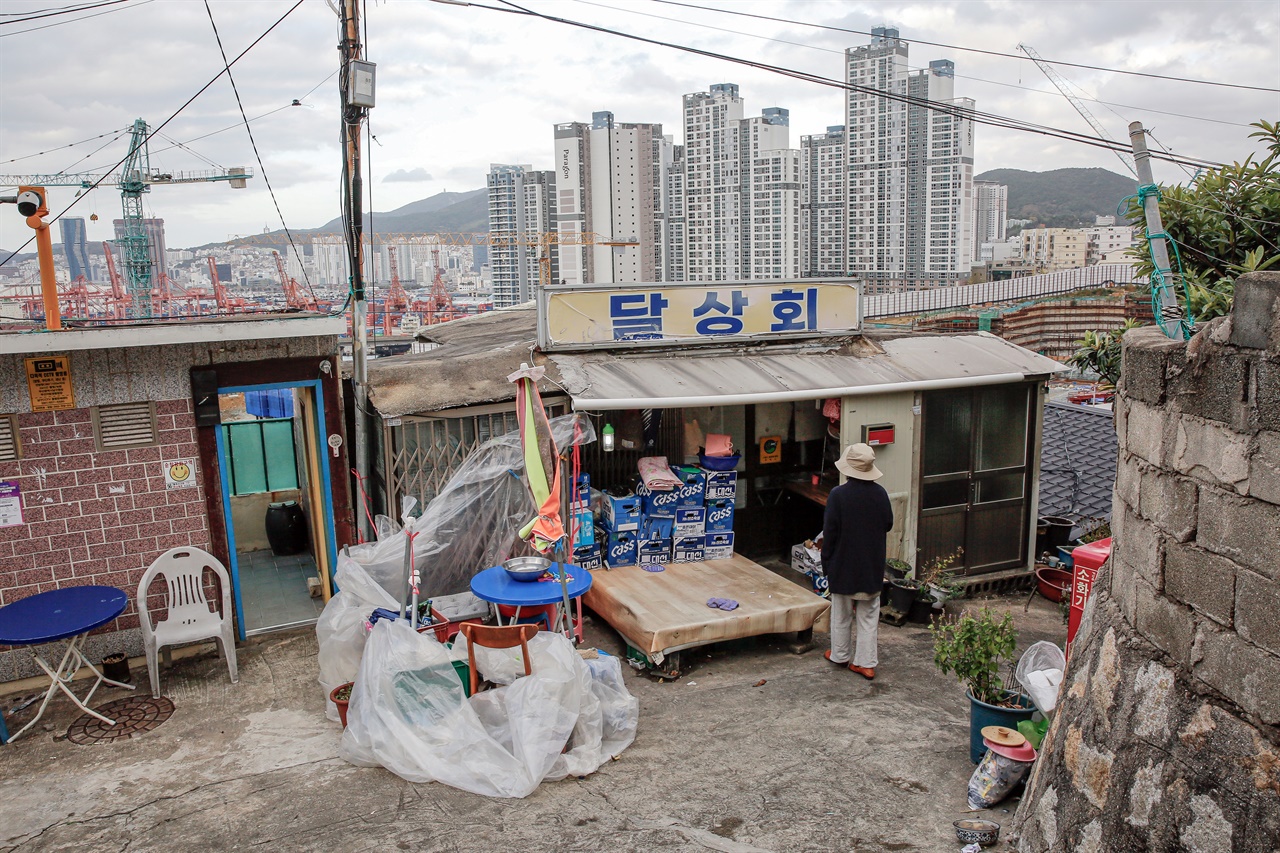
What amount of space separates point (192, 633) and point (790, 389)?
5.59 metres

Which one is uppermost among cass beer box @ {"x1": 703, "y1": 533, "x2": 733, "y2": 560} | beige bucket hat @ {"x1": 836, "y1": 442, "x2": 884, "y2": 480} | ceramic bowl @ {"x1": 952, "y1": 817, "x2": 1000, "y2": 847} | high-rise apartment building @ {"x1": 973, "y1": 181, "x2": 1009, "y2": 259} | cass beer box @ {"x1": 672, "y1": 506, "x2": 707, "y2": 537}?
high-rise apartment building @ {"x1": 973, "y1": 181, "x2": 1009, "y2": 259}

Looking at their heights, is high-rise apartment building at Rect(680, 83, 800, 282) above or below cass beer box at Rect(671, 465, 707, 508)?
above

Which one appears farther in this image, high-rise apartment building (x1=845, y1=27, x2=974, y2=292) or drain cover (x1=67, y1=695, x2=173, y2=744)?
high-rise apartment building (x1=845, y1=27, x2=974, y2=292)

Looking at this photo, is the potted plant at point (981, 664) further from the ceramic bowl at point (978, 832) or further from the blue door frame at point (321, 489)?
the blue door frame at point (321, 489)

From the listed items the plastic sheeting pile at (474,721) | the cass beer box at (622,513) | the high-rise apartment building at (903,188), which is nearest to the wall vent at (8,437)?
the plastic sheeting pile at (474,721)

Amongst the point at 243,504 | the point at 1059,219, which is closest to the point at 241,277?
the point at 243,504

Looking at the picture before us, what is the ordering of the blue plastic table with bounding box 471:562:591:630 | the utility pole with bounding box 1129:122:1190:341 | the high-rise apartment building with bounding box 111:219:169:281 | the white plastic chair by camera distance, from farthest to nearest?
the high-rise apartment building with bounding box 111:219:169:281 < the white plastic chair < the blue plastic table with bounding box 471:562:591:630 < the utility pole with bounding box 1129:122:1190:341

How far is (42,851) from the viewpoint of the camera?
4.81m

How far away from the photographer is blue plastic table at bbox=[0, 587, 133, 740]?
6047mm

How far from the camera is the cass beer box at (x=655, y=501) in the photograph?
339 inches

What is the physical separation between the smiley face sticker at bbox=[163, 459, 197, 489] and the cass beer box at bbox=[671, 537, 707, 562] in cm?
449

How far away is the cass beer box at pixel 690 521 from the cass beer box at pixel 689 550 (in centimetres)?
6

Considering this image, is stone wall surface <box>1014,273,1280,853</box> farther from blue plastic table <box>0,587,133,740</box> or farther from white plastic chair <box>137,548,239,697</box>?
blue plastic table <box>0,587,133,740</box>

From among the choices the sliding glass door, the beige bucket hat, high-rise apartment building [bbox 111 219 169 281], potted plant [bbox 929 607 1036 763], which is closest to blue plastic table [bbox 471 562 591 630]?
the beige bucket hat
